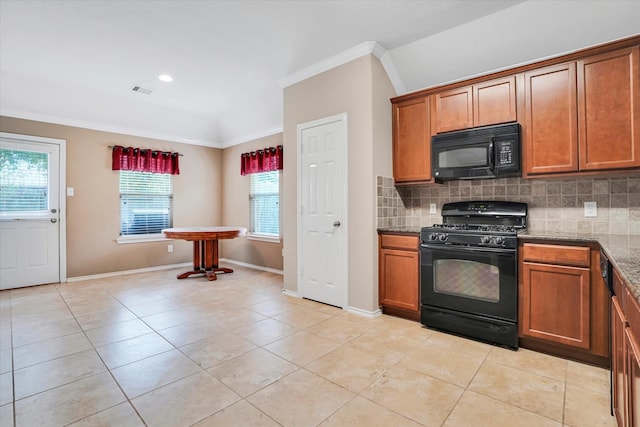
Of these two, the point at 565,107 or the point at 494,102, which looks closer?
the point at 565,107

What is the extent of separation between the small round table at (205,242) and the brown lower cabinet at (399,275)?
8.63 ft

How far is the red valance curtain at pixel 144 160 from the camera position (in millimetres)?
5156

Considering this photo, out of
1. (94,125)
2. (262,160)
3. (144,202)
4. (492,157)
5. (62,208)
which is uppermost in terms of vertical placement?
(94,125)

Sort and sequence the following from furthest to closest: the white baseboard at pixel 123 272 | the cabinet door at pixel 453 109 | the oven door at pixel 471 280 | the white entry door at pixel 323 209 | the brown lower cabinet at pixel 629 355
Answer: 1. the white baseboard at pixel 123 272
2. the white entry door at pixel 323 209
3. the cabinet door at pixel 453 109
4. the oven door at pixel 471 280
5. the brown lower cabinet at pixel 629 355

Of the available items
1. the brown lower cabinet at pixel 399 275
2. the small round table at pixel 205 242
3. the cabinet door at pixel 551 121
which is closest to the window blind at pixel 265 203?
the small round table at pixel 205 242

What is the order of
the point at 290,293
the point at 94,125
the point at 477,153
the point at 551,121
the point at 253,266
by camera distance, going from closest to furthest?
1. the point at 551,121
2. the point at 477,153
3. the point at 290,293
4. the point at 94,125
5. the point at 253,266

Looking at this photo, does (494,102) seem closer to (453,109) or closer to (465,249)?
(453,109)

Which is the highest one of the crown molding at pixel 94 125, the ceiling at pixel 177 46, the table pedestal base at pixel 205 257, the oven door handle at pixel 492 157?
the ceiling at pixel 177 46

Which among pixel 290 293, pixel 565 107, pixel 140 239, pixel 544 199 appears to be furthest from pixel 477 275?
pixel 140 239

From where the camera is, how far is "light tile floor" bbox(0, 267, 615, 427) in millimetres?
1706

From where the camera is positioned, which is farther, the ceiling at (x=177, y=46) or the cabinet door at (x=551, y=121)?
the ceiling at (x=177, y=46)

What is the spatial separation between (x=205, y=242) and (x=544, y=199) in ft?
15.0

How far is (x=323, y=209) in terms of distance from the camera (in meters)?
3.61

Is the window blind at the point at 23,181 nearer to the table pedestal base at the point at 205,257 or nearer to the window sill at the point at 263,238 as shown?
the table pedestal base at the point at 205,257
